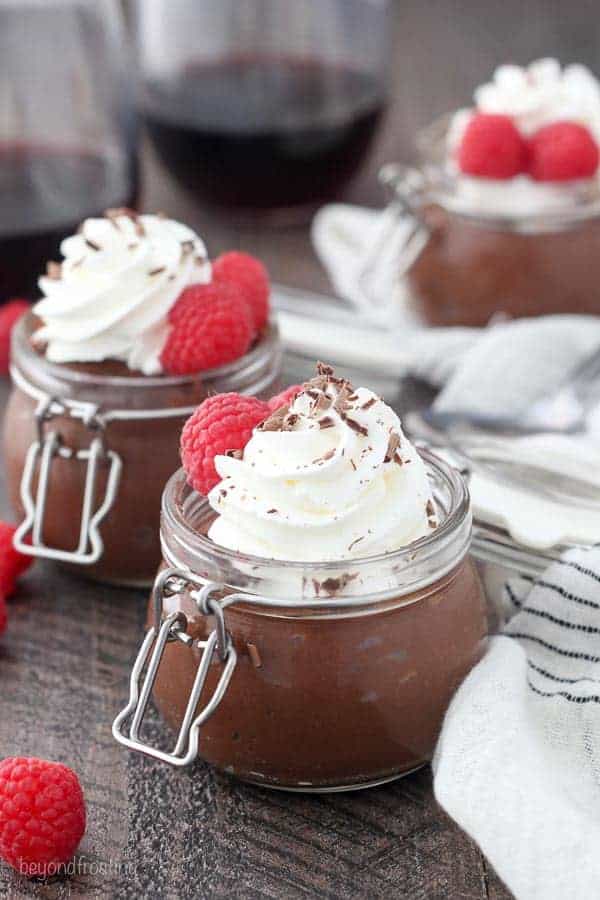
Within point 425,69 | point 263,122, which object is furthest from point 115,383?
point 425,69

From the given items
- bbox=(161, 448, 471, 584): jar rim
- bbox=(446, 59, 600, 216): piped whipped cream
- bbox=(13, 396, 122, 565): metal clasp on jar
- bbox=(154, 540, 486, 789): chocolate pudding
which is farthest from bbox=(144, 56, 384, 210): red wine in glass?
bbox=(154, 540, 486, 789): chocolate pudding

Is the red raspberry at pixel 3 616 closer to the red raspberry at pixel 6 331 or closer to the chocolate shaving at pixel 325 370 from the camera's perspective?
the chocolate shaving at pixel 325 370

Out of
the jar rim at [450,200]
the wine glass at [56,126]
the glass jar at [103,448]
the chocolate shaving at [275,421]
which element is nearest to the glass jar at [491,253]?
the jar rim at [450,200]

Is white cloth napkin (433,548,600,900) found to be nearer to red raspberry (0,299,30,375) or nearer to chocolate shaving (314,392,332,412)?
chocolate shaving (314,392,332,412)

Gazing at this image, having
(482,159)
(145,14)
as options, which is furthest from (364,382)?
(145,14)

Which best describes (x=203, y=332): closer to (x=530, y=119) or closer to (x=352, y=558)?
(x=352, y=558)

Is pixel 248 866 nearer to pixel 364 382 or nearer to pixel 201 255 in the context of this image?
pixel 201 255
